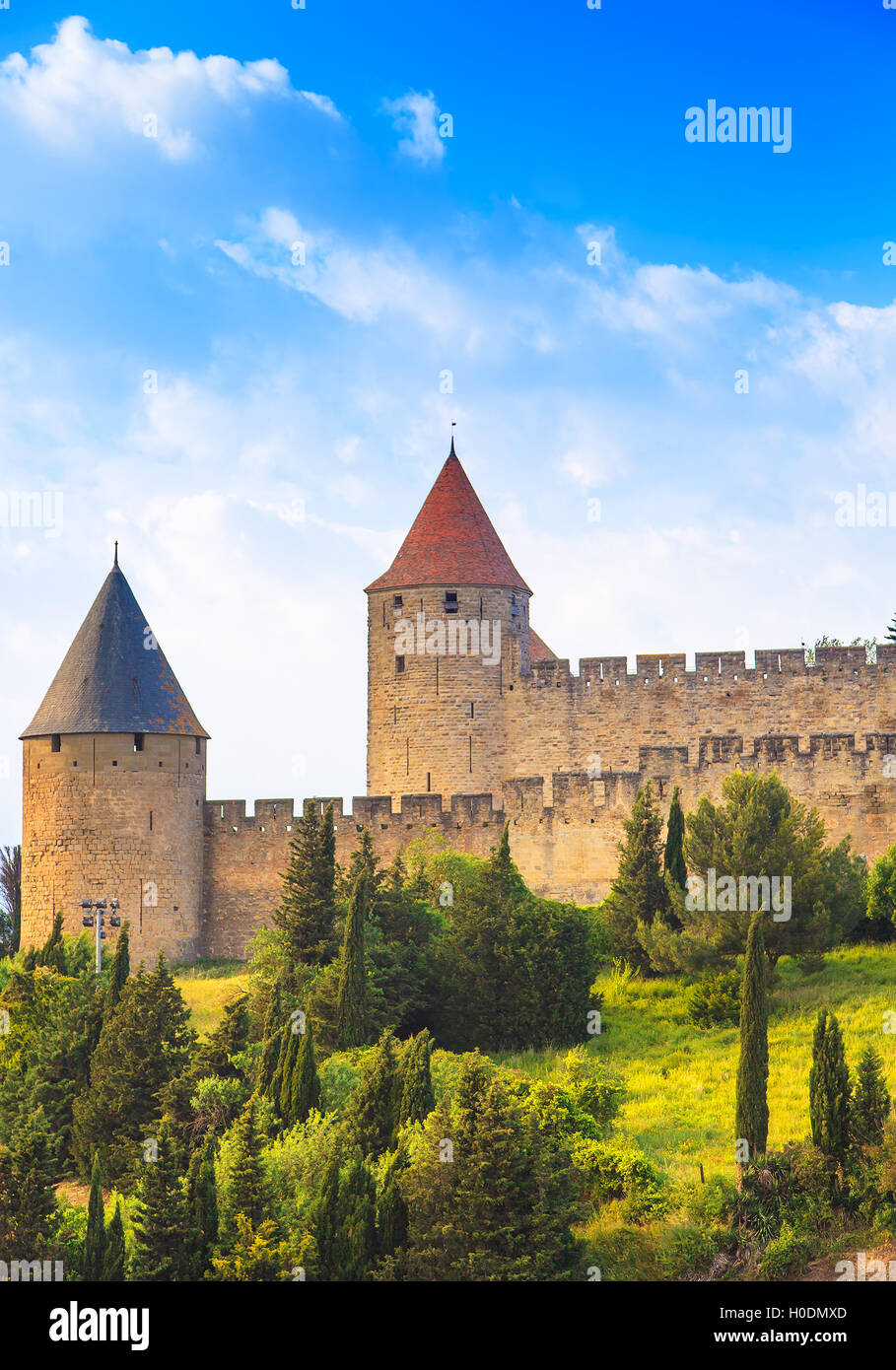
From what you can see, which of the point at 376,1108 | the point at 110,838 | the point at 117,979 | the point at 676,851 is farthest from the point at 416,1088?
the point at 110,838

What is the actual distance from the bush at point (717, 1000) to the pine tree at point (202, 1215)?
998 cm

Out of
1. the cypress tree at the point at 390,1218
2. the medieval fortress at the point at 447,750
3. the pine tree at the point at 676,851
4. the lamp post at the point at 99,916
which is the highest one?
the medieval fortress at the point at 447,750

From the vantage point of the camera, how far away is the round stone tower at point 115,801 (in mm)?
41562

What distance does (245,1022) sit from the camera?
3325cm

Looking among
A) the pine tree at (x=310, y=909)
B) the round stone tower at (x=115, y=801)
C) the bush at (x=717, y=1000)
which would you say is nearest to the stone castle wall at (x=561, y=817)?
the round stone tower at (x=115, y=801)

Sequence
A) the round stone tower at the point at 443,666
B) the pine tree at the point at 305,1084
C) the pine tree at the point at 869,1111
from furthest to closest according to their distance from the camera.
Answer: the round stone tower at the point at 443,666 → the pine tree at the point at 305,1084 → the pine tree at the point at 869,1111

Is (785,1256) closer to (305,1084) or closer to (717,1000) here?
(305,1084)

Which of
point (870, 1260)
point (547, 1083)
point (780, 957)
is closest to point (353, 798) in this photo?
point (780, 957)

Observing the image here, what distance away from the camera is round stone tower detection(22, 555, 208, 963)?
41.6m

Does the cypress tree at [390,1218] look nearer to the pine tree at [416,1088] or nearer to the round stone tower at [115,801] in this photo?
the pine tree at [416,1088]

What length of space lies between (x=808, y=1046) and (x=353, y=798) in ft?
43.0

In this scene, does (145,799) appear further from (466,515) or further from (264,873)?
(466,515)

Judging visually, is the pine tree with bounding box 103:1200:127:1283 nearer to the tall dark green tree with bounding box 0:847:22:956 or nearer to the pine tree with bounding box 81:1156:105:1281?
the pine tree with bounding box 81:1156:105:1281
